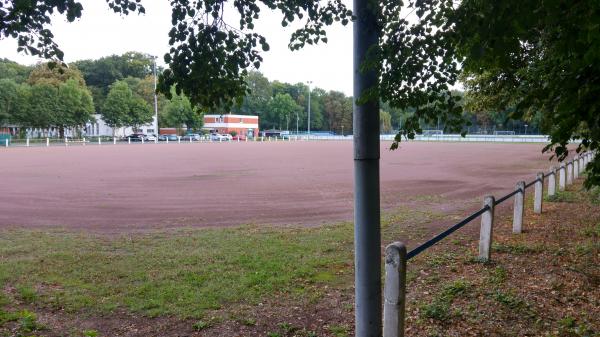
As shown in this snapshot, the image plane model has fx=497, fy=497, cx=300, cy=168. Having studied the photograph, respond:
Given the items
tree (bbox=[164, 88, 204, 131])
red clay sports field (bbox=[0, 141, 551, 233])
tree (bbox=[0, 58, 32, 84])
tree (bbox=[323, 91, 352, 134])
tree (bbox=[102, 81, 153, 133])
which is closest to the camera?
red clay sports field (bbox=[0, 141, 551, 233])

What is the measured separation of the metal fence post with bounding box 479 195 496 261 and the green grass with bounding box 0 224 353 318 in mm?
1898

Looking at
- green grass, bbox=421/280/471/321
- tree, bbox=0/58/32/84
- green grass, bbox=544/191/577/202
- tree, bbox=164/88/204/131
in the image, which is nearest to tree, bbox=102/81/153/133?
tree, bbox=164/88/204/131

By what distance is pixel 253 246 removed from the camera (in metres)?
8.41

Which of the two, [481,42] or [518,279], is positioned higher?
[481,42]

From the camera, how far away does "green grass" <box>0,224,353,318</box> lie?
A: 5855 millimetres

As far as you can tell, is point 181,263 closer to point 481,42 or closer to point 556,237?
point 481,42

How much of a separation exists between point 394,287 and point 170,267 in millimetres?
4559

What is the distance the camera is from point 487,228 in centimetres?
688

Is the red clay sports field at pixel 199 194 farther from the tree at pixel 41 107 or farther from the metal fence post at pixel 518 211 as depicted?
the tree at pixel 41 107

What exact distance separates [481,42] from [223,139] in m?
90.9

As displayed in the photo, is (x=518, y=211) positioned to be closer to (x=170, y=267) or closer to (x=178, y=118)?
(x=170, y=267)

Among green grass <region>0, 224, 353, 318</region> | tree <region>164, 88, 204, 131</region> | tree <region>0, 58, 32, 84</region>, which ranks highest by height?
tree <region>0, 58, 32, 84</region>

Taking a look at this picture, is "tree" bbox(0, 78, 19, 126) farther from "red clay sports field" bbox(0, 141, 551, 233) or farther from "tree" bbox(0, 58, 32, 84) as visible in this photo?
"red clay sports field" bbox(0, 141, 551, 233)

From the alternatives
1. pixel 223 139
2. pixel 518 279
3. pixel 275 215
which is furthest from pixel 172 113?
pixel 518 279
